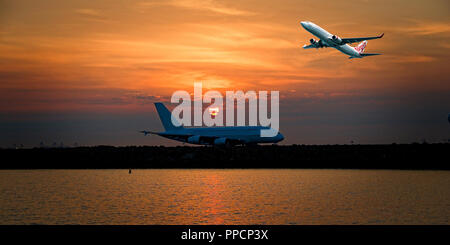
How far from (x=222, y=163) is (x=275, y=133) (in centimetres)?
2000

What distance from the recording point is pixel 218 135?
436 feet

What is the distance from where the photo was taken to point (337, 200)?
53031 millimetres

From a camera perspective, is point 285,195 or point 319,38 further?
point 319,38

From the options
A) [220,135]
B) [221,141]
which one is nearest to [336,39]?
[221,141]

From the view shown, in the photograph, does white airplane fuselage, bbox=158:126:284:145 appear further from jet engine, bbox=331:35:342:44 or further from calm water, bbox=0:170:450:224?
calm water, bbox=0:170:450:224

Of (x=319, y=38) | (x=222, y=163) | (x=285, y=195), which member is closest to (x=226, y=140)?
(x=222, y=163)

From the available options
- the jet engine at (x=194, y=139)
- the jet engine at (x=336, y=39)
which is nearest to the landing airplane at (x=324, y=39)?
the jet engine at (x=336, y=39)

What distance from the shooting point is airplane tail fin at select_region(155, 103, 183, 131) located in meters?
149

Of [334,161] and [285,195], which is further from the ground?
[334,161]

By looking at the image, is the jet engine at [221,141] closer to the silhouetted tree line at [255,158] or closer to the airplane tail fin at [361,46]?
the silhouetted tree line at [255,158]
